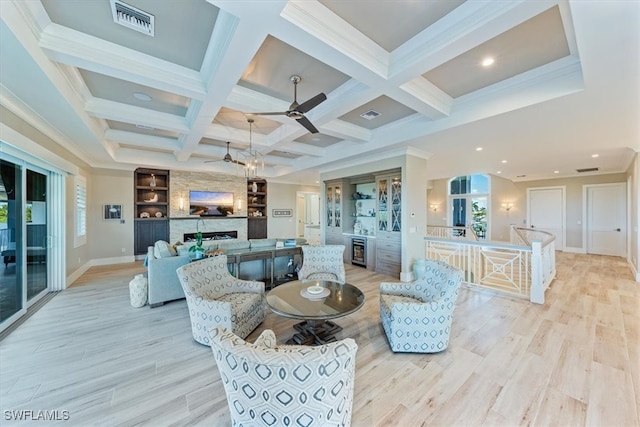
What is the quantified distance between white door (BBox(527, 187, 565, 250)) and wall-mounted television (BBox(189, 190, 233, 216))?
37.1ft

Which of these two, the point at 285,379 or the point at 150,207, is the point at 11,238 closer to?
the point at 150,207

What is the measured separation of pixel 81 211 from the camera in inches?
235

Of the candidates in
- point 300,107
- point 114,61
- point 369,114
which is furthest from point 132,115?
point 369,114

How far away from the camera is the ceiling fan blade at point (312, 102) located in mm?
2562

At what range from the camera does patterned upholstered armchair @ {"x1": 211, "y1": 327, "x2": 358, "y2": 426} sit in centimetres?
117

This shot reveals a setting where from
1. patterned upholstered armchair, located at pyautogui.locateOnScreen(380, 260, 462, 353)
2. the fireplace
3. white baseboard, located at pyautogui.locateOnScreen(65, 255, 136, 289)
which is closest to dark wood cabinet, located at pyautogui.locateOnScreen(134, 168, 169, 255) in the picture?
white baseboard, located at pyautogui.locateOnScreen(65, 255, 136, 289)

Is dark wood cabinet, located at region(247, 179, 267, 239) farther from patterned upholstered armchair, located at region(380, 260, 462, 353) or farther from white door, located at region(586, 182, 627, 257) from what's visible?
white door, located at region(586, 182, 627, 257)

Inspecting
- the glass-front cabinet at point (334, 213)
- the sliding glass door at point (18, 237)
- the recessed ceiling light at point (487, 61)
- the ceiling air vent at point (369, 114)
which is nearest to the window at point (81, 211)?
the sliding glass door at point (18, 237)

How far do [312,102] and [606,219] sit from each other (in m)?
10.7

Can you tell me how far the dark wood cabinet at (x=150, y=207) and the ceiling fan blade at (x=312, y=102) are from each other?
6.77 meters

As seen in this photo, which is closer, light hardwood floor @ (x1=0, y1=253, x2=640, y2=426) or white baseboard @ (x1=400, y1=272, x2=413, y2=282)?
light hardwood floor @ (x1=0, y1=253, x2=640, y2=426)

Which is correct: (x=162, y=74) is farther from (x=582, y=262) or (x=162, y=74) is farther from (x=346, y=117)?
(x=582, y=262)

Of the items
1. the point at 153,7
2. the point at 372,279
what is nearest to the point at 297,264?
the point at 372,279

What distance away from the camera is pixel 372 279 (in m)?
5.43
